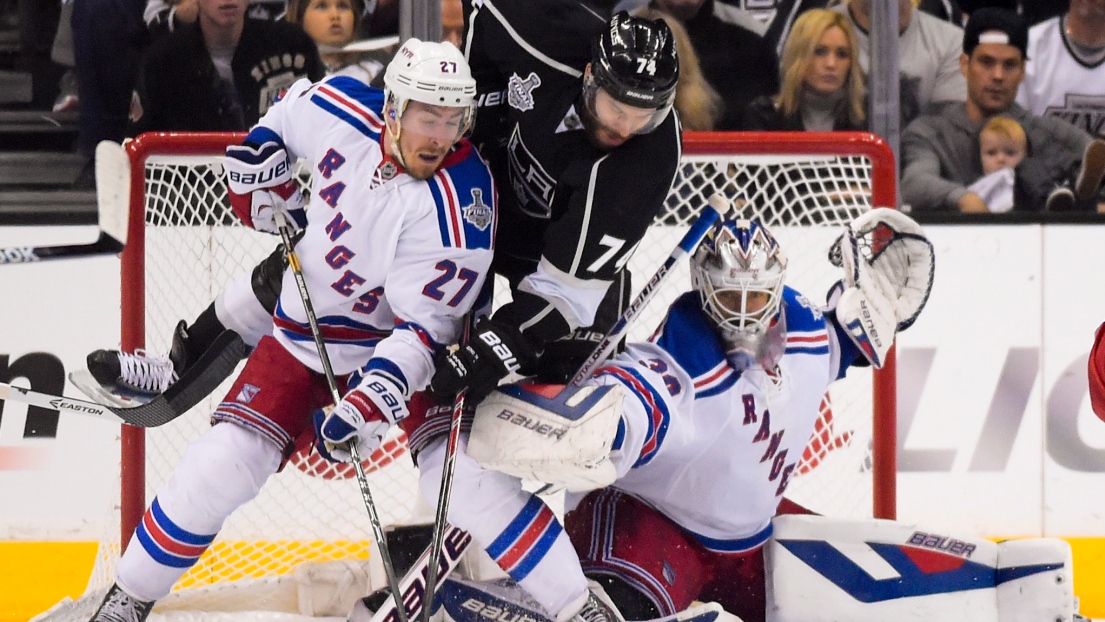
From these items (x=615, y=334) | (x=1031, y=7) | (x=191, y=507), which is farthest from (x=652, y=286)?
(x=1031, y=7)

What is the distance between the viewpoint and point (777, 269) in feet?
7.82

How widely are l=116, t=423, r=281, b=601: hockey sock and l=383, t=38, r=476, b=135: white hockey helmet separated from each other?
65cm

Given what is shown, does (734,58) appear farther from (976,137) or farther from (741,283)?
(741,283)

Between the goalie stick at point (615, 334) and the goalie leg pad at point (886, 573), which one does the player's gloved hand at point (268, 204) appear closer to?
the goalie stick at point (615, 334)

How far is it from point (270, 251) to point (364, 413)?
3.36ft

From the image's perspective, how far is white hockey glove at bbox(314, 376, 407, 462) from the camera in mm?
2193

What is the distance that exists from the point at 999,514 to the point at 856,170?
1.07 meters

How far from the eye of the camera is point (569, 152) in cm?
233

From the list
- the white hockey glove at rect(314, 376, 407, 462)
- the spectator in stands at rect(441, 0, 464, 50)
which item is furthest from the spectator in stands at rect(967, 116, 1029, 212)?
the white hockey glove at rect(314, 376, 407, 462)

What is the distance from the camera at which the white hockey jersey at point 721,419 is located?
2.41 metres

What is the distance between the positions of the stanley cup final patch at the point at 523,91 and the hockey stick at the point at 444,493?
0.41 m

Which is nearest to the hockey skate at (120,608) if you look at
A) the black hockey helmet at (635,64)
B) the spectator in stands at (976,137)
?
the black hockey helmet at (635,64)

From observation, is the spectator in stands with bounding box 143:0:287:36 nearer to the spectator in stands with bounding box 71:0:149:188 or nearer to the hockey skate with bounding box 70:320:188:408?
the spectator in stands with bounding box 71:0:149:188

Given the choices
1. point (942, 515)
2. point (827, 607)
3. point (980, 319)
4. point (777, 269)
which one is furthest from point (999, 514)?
point (777, 269)
